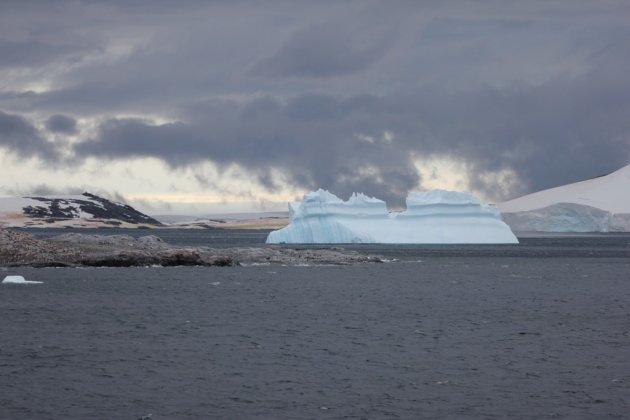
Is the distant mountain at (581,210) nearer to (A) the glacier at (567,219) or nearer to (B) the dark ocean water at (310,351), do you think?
(A) the glacier at (567,219)

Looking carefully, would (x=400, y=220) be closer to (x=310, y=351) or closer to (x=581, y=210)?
(x=581, y=210)

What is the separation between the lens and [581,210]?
110938mm

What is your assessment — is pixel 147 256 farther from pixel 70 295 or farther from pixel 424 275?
pixel 70 295

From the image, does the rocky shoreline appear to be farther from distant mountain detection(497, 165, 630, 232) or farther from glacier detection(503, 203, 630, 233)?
distant mountain detection(497, 165, 630, 232)

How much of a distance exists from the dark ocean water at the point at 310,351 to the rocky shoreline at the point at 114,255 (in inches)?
410

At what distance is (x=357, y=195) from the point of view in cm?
8369

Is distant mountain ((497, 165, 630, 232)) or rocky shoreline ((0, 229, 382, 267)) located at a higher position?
distant mountain ((497, 165, 630, 232))

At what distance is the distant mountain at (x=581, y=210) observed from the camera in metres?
112

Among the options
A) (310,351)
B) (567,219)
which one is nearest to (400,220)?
(567,219)

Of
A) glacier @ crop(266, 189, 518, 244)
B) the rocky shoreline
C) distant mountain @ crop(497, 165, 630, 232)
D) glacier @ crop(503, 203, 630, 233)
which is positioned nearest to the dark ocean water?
the rocky shoreline

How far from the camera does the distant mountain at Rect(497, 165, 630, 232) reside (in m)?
112

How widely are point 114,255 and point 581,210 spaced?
68.6 m

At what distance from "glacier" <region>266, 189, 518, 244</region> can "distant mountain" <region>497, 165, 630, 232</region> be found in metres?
25.4

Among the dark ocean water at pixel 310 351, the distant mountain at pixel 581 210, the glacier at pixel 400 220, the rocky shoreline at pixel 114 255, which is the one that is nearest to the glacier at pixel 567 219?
the distant mountain at pixel 581 210
